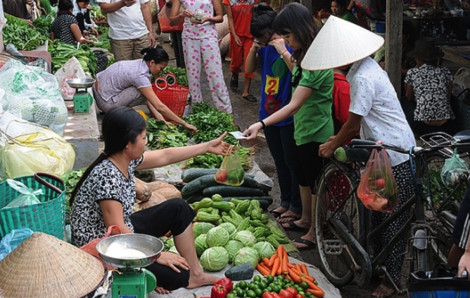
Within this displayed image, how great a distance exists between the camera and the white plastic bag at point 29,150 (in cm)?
508

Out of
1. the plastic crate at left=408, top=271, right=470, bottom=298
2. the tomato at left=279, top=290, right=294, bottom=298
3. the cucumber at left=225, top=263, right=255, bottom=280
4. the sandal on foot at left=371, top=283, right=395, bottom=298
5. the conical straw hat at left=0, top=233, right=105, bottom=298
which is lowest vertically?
the sandal on foot at left=371, top=283, right=395, bottom=298

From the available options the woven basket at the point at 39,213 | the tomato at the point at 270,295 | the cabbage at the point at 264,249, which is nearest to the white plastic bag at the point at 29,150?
the woven basket at the point at 39,213

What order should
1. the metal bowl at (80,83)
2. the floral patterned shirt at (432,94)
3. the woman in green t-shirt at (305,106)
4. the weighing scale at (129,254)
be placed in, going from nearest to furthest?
the weighing scale at (129,254) → the woman in green t-shirt at (305,106) → the metal bowl at (80,83) → the floral patterned shirt at (432,94)

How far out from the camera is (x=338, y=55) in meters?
4.86

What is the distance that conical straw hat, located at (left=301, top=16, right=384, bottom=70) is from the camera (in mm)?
4812

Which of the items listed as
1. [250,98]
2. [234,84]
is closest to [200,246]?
[250,98]

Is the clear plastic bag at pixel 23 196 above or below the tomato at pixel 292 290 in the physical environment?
above

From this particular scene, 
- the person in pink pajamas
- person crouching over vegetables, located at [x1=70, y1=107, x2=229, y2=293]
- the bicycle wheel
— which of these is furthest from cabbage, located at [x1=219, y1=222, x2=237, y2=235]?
the person in pink pajamas

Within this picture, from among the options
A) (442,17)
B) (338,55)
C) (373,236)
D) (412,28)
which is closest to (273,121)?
(338,55)

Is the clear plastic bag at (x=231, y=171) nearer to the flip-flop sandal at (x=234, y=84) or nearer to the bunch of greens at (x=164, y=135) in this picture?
the bunch of greens at (x=164, y=135)

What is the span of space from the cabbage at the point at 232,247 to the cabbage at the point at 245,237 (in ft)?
0.16

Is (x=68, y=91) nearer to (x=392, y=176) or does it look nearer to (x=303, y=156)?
(x=303, y=156)

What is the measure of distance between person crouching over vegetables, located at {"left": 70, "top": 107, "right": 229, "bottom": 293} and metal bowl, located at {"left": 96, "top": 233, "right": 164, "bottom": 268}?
1.86 feet

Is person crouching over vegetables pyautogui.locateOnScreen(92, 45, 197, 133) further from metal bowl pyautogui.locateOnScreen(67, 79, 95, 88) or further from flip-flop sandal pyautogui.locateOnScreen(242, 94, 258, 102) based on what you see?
flip-flop sandal pyautogui.locateOnScreen(242, 94, 258, 102)
